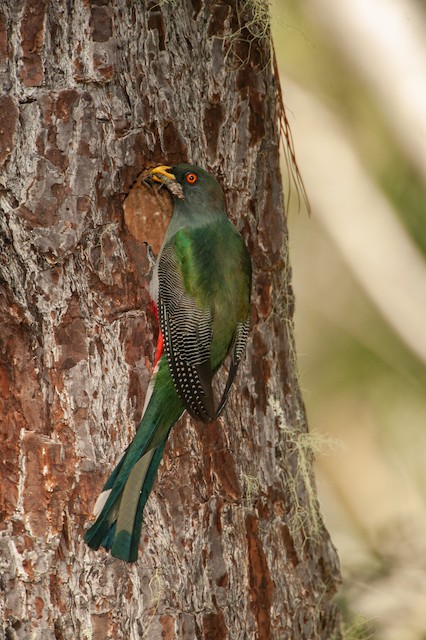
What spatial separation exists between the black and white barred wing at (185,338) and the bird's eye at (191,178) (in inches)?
9.1

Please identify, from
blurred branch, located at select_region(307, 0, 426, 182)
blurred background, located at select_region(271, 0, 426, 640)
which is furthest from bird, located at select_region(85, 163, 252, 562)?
blurred background, located at select_region(271, 0, 426, 640)

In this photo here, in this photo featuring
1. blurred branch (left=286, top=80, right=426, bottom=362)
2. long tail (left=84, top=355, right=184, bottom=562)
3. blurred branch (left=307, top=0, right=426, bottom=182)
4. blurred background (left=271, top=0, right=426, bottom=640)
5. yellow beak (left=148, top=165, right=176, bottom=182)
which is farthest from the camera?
blurred branch (left=286, top=80, right=426, bottom=362)

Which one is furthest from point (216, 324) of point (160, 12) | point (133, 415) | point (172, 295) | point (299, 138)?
point (299, 138)

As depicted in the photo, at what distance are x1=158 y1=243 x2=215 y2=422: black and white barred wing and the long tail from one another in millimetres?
73

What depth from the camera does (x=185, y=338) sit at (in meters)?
2.97

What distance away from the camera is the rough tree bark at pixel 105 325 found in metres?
2.80

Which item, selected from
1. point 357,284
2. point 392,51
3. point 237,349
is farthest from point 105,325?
point 357,284

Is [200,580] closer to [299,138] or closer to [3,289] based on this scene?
[3,289]

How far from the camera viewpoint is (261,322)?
3213mm

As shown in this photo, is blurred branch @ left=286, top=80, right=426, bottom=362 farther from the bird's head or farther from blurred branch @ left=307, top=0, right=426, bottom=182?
the bird's head

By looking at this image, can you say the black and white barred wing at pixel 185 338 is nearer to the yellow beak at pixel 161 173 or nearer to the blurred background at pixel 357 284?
→ the yellow beak at pixel 161 173

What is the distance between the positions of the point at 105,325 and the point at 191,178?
0.58 meters

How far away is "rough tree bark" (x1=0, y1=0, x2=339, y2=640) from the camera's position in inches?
110

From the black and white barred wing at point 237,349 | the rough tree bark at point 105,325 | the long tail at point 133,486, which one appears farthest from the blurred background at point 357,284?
the long tail at point 133,486
